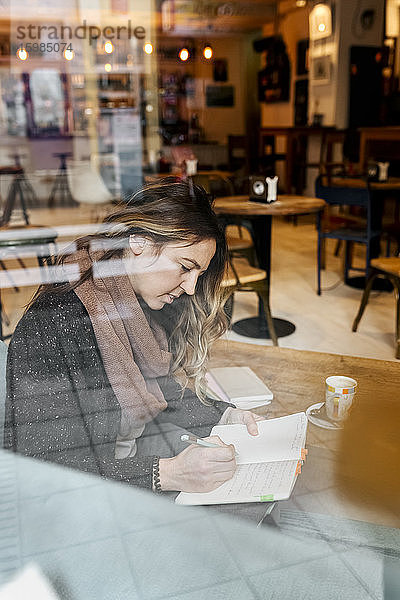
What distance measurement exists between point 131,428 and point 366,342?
2.03 m

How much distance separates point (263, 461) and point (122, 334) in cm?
37

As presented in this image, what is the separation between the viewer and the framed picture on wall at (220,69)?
523 centimetres

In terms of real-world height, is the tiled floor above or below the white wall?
below

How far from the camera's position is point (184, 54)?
540 centimetres

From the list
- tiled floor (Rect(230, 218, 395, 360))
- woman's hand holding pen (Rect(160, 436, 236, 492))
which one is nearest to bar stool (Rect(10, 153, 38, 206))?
tiled floor (Rect(230, 218, 395, 360))

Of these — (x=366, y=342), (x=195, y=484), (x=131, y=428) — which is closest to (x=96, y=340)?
(x=131, y=428)

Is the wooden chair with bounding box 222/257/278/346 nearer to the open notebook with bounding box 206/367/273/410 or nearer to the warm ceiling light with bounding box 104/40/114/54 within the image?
the open notebook with bounding box 206/367/273/410

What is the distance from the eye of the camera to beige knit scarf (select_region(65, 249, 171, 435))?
1.08 metres

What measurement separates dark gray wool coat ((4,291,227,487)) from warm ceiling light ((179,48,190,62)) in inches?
193

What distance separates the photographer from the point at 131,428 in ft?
3.77

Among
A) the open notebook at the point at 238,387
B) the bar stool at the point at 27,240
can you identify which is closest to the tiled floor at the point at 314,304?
the bar stool at the point at 27,240

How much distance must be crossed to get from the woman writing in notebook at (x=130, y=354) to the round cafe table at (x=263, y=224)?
1607mm

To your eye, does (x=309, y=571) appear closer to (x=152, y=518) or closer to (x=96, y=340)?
(x=152, y=518)

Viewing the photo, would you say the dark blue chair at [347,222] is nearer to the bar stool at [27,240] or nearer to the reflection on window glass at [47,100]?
the bar stool at [27,240]
